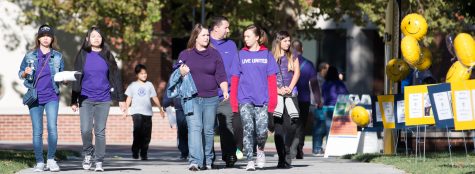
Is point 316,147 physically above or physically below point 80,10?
below

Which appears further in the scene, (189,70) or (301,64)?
(301,64)

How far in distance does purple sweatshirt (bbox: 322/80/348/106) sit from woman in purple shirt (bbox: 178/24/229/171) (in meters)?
7.95

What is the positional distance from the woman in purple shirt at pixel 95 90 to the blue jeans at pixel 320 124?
789cm

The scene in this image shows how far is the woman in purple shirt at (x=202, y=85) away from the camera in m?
16.0

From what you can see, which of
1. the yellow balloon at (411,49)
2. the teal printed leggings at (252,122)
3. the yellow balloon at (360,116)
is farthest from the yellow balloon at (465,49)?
the yellow balloon at (360,116)

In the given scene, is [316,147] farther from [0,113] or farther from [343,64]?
[343,64]

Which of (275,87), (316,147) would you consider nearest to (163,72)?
(316,147)

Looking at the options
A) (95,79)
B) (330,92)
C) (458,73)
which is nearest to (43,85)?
(95,79)

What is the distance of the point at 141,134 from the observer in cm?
2097

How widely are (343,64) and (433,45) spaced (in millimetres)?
4098

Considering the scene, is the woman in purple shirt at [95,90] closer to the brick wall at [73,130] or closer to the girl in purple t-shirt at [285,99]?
the girl in purple t-shirt at [285,99]

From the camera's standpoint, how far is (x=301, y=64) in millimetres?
20094

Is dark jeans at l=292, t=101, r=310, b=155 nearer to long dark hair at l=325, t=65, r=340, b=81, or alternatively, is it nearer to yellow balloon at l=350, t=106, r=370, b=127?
yellow balloon at l=350, t=106, r=370, b=127

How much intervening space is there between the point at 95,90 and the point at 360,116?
6.37m
